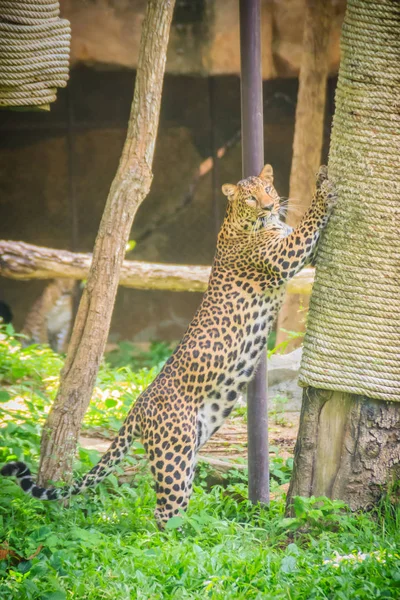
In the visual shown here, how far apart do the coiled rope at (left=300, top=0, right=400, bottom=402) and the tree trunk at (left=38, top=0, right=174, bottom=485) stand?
150 centimetres

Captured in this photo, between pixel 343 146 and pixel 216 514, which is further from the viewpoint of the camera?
pixel 216 514

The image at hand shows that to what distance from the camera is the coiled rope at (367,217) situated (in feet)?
13.4

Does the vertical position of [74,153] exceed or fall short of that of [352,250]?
it exceeds it

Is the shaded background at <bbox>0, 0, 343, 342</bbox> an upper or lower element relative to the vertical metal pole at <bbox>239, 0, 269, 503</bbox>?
upper

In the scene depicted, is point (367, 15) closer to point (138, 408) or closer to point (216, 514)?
point (138, 408)

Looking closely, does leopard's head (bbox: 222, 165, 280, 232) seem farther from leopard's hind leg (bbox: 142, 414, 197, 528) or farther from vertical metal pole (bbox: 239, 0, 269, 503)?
leopard's hind leg (bbox: 142, 414, 197, 528)

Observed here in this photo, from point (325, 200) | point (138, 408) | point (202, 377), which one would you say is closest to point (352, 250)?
point (325, 200)

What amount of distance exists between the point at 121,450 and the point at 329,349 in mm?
1523

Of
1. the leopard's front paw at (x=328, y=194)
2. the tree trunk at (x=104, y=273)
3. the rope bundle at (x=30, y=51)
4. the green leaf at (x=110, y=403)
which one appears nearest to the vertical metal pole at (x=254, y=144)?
the leopard's front paw at (x=328, y=194)

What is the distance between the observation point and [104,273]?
5277 mm

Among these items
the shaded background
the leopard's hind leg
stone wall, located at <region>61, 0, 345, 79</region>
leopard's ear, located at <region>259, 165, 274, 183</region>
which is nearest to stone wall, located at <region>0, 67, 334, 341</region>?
the shaded background

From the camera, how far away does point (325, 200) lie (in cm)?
436

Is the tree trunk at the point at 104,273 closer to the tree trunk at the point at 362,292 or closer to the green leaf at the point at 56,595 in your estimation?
the tree trunk at the point at 362,292

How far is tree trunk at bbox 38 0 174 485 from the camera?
5246mm
